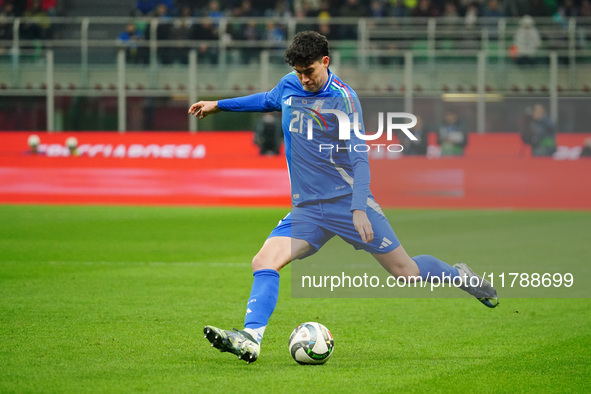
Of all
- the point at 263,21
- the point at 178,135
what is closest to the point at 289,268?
the point at 178,135

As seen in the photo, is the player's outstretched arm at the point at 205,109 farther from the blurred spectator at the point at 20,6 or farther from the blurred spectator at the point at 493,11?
the blurred spectator at the point at 20,6

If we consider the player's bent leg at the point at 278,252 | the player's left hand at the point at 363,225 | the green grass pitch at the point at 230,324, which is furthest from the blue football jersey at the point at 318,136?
the green grass pitch at the point at 230,324

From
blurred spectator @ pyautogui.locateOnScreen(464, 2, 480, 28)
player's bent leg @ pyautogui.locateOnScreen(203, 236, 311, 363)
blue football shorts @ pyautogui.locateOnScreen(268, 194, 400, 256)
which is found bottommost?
player's bent leg @ pyautogui.locateOnScreen(203, 236, 311, 363)

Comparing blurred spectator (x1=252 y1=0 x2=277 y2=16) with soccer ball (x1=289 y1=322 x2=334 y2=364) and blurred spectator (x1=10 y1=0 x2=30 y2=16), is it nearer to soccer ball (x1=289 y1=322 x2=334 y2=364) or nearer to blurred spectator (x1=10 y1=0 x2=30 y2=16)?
blurred spectator (x1=10 y1=0 x2=30 y2=16)

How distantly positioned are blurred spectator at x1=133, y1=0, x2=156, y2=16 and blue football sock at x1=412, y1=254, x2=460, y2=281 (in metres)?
19.3

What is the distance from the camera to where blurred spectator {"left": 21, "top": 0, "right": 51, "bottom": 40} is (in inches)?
866

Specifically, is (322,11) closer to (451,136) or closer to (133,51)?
(133,51)

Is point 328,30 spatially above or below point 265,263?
above

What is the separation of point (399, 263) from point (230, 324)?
1.55m

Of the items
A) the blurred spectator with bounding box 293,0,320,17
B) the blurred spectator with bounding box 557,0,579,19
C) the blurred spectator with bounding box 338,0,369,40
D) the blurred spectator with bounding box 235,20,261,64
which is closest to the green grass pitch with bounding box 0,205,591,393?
the blurred spectator with bounding box 235,20,261,64

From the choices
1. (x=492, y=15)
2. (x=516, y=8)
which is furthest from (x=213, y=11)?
(x=516, y=8)

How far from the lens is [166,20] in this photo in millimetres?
22141

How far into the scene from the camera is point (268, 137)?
19.6 m

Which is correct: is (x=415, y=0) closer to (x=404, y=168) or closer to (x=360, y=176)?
(x=404, y=168)
